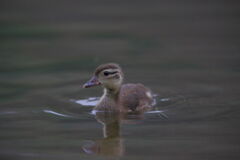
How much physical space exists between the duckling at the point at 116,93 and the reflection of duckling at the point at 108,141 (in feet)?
1.05

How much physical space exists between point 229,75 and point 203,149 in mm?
3804

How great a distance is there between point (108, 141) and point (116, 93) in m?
1.96

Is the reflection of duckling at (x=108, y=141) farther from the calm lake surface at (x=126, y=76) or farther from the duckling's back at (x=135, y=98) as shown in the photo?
the duckling's back at (x=135, y=98)

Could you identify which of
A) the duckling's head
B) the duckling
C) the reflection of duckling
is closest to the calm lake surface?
the reflection of duckling

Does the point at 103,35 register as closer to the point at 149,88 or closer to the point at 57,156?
the point at 149,88

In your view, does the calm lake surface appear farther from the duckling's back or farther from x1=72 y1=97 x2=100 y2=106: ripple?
the duckling's back

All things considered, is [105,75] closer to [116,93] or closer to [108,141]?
[116,93]

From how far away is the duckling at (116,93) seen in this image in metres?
11.2

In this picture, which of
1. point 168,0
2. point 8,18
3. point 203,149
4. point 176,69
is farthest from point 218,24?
point 203,149

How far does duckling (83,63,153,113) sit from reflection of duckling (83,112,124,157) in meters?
0.32

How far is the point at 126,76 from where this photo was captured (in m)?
13.2

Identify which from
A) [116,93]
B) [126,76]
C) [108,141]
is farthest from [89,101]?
[108,141]

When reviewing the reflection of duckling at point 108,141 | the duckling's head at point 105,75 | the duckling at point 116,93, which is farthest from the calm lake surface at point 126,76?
the duckling's head at point 105,75

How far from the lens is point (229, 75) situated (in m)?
12.6
